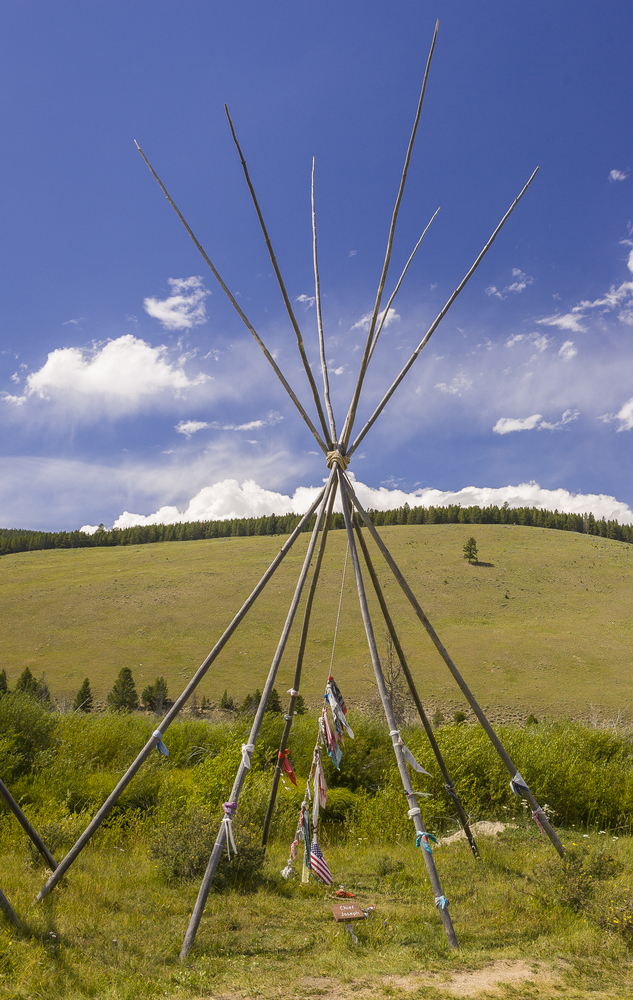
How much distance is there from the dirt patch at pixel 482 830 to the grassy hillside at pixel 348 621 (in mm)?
25179

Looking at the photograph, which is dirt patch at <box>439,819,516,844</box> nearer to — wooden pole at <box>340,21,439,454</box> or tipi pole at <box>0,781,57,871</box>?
tipi pole at <box>0,781,57,871</box>

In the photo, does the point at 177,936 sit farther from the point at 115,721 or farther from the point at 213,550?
the point at 213,550

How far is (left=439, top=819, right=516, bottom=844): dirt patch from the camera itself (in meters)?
8.00

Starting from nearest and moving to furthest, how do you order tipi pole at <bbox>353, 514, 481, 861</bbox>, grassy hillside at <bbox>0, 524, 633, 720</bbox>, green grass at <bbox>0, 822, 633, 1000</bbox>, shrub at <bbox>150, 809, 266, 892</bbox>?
green grass at <bbox>0, 822, 633, 1000</bbox>
shrub at <bbox>150, 809, 266, 892</bbox>
tipi pole at <bbox>353, 514, 481, 861</bbox>
grassy hillside at <bbox>0, 524, 633, 720</bbox>

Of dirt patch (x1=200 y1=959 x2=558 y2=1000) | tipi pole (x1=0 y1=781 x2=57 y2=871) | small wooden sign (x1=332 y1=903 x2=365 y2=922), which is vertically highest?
tipi pole (x1=0 y1=781 x2=57 y2=871)

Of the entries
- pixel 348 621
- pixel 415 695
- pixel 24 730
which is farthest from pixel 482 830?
pixel 348 621

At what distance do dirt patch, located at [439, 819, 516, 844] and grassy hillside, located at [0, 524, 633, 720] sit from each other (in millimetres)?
25179

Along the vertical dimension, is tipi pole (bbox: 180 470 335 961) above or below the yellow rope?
below

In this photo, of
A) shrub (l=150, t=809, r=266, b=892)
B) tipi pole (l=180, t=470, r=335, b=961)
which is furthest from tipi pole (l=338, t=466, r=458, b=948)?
shrub (l=150, t=809, r=266, b=892)

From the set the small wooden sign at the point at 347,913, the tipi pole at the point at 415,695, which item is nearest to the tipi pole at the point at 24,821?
the small wooden sign at the point at 347,913

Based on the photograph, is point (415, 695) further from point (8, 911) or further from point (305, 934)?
point (8, 911)

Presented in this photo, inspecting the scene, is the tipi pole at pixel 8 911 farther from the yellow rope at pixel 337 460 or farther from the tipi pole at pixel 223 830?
the yellow rope at pixel 337 460

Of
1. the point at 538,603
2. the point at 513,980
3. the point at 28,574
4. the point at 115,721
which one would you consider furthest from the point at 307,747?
the point at 28,574

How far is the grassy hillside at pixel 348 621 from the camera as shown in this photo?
3659 cm
